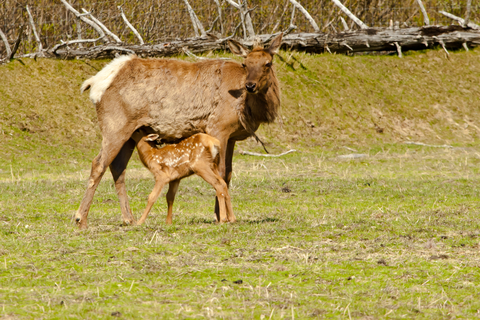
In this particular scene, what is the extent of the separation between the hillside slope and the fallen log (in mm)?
390

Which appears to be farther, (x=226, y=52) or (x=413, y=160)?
(x=226, y=52)

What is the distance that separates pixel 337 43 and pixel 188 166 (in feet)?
53.5

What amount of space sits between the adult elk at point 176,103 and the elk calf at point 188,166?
34 cm

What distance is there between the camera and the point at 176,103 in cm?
954

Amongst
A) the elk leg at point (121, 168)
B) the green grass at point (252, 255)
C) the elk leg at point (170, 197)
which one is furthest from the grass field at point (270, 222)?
the elk leg at point (121, 168)

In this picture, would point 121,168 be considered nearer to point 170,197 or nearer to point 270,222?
point 170,197

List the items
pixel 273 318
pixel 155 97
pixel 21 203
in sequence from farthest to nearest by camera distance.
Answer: pixel 21 203 < pixel 155 97 < pixel 273 318

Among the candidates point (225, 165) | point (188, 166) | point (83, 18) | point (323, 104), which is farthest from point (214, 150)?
point (323, 104)

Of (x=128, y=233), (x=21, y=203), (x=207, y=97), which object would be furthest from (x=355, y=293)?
(x=21, y=203)

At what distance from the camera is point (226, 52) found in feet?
72.8

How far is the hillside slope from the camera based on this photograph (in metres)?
18.2

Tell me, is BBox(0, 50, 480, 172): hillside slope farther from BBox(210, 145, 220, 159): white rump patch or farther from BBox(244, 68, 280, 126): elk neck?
BBox(210, 145, 220, 159): white rump patch

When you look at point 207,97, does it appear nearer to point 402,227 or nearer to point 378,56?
point 402,227

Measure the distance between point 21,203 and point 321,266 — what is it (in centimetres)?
637
